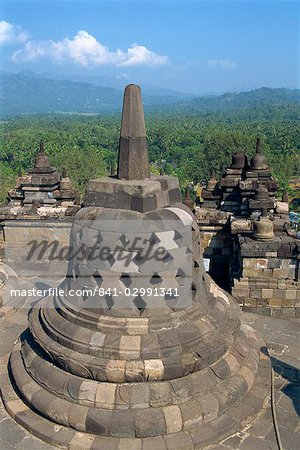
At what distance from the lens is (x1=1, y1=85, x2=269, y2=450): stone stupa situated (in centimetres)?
562

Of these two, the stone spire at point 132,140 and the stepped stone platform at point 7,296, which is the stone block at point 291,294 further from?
the stepped stone platform at point 7,296

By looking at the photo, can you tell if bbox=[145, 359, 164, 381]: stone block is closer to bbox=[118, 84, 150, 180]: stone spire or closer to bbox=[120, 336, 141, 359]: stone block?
bbox=[120, 336, 141, 359]: stone block

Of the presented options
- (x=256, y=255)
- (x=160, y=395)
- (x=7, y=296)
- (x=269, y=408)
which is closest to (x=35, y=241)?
(x=7, y=296)

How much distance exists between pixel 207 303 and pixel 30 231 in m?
7.10

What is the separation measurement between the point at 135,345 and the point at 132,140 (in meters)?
3.07

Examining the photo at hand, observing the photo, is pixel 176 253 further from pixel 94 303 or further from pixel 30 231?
pixel 30 231

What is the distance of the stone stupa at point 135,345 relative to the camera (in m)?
5.62

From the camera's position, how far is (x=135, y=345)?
234 inches

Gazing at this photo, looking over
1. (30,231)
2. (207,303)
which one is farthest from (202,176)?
(207,303)

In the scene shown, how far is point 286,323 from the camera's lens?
9.04 metres

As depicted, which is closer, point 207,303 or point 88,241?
point 88,241

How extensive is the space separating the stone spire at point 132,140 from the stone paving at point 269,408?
3.98 metres

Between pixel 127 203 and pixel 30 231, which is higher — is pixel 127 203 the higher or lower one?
the higher one

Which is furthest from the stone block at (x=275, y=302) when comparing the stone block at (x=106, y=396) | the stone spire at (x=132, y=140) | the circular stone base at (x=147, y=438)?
the stone block at (x=106, y=396)
